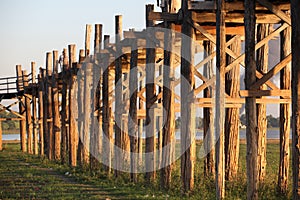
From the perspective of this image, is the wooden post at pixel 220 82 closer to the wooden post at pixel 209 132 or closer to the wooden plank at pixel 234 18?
the wooden plank at pixel 234 18

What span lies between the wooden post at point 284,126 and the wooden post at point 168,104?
7.70 ft

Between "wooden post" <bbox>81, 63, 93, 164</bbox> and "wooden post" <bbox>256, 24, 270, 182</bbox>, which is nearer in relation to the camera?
"wooden post" <bbox>256, 24, 270, 182</bbox>

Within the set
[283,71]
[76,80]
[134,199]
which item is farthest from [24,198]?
[76,80]

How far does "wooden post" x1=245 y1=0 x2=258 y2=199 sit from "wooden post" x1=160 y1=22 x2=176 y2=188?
3359mm

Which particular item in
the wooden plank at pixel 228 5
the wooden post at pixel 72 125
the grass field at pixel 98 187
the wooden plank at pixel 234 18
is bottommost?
the grass field at pixel 98 187

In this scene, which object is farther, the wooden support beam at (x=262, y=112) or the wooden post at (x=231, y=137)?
the wooden post at (x=231, y=137)

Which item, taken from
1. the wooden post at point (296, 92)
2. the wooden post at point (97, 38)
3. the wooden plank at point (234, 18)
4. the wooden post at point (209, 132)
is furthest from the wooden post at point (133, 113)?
the wooden post at point (296, 92)

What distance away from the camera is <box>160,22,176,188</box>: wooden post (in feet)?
44.6

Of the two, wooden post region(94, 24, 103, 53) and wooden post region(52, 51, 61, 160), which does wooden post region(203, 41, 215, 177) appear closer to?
wooden post region(94, 24, 103, 53)

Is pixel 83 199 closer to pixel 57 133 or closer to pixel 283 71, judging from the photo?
pixel 283 71

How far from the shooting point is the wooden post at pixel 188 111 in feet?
41.0

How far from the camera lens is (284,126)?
1246cm

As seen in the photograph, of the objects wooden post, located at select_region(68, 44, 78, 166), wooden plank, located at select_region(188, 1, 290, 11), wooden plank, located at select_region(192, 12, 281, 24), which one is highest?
wooden plank, located at select_region(188, 1, 290, 11)

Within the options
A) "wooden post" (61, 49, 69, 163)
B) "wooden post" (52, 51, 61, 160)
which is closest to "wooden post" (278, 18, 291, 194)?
"wooden post" (61, 49, 69, 163)
